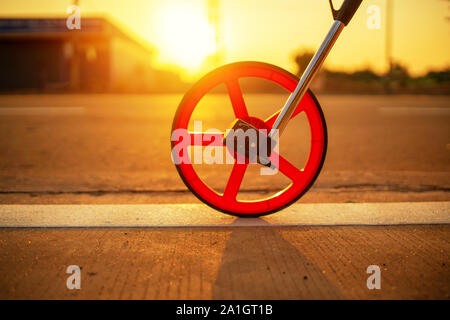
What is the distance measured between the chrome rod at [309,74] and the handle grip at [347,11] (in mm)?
25

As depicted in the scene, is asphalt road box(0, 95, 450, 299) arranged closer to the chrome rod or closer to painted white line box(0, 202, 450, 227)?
painted white line box(0, 202, 450, 227)

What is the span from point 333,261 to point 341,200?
4.06 feet

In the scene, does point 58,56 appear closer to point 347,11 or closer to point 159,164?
point 159,164

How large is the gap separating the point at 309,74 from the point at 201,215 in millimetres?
1133

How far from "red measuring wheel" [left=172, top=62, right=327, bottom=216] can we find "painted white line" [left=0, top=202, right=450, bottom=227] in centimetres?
13

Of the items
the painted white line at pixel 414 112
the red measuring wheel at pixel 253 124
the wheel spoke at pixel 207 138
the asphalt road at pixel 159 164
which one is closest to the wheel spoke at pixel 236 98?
the red measuring wheel at pixel 253 124

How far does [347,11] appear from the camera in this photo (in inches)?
88.2

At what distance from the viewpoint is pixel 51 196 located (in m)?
3.31

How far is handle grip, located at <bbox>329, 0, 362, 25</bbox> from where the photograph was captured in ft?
7.32

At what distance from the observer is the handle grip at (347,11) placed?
2232 mm

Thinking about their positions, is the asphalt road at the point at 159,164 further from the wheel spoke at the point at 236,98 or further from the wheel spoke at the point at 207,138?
the wheel spoke at the point at 236,98

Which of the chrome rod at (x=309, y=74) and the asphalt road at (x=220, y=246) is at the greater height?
the chrome rod at (x=309, y=74)

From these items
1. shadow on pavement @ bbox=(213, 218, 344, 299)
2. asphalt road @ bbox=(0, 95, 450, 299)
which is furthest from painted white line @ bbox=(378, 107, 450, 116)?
shadow on pavement @ bbox=(213, 218, 344, 299)
